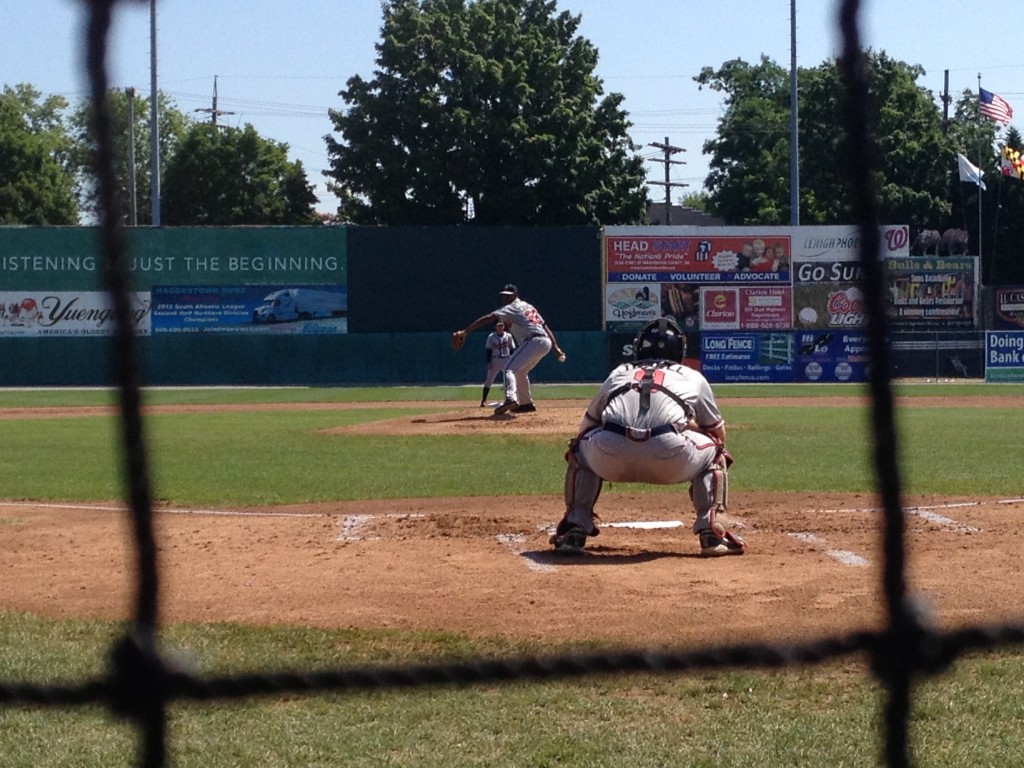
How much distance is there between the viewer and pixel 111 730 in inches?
176

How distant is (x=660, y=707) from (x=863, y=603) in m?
1.74

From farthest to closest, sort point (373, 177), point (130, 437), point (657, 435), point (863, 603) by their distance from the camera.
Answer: point (373, 177), point (657, 435), point (863, 603), point (130, 437)

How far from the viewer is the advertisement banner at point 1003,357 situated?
33.9 meters

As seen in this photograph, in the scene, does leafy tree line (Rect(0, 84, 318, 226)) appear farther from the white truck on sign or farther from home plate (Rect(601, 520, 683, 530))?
home plate (Rect(601, 520, 683, 530))

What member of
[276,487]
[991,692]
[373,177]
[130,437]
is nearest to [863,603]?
[991,692]

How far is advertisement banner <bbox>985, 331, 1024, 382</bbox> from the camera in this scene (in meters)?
33.9

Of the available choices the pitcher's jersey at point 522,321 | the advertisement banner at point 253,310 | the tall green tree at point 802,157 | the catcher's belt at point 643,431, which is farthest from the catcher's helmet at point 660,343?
the advertisement banner at point 253,310

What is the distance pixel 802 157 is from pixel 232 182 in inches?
942

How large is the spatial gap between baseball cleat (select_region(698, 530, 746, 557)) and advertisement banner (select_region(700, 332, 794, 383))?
28.3m


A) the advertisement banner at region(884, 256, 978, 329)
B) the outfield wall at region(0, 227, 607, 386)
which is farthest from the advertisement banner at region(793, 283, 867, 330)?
the outfield wall at region(0, 227, 607, 386)

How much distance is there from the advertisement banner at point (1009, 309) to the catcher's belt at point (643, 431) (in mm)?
35141

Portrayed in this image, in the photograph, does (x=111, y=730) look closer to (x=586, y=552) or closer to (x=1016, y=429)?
(x=586, y=552)

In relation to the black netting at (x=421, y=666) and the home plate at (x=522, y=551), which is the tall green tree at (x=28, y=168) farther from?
the black netting at (x=421, y=666)

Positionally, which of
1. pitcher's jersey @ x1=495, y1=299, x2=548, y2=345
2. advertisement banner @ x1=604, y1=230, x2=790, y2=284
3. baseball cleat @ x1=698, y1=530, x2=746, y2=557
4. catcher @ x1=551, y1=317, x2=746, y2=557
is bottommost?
baseball cleat @ x1=698, y1=530, x2=746, y2=557
